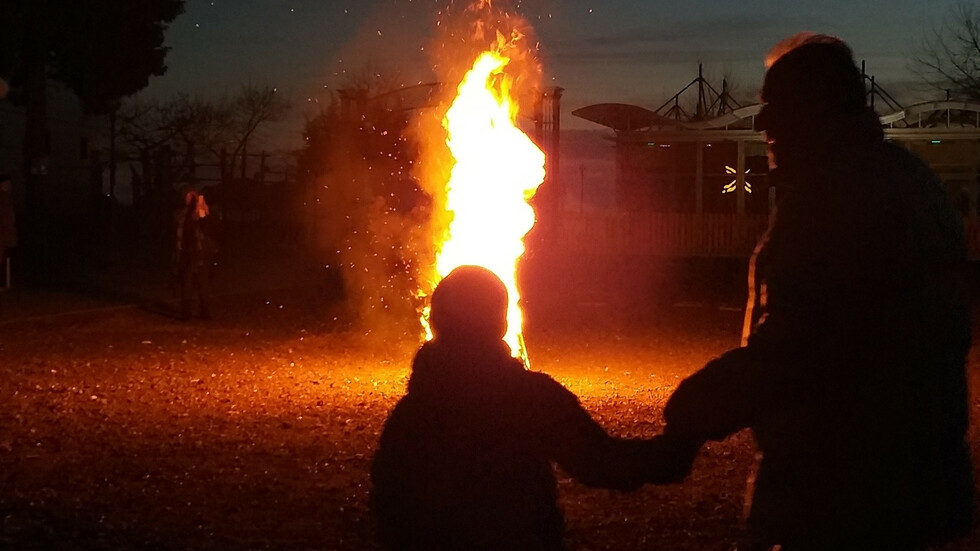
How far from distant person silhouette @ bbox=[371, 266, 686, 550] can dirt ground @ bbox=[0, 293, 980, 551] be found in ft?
9.21

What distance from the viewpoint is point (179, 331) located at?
603 inches

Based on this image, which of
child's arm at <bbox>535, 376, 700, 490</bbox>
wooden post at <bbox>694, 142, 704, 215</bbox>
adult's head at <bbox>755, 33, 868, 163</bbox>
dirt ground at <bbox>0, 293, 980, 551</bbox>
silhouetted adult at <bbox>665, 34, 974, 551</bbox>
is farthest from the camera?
wooden post at <bbox>694, 142, 704, 215</bbox>

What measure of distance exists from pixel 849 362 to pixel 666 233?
30.1m

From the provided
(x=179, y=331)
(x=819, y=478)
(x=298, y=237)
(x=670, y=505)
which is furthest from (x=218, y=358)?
(x=298, y=237)

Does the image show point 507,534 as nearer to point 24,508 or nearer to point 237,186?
point 24,508

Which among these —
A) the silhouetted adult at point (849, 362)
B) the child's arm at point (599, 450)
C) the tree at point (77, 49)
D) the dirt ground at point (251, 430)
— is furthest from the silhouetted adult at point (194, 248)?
the silhouetted adult at point (849, 362)

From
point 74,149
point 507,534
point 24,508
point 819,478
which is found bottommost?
point 24,508

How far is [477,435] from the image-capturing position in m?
3.02

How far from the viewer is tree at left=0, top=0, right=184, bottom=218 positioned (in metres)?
30.0

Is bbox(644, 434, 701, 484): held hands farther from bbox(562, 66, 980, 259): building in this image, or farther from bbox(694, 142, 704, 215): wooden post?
bbox(694, 142, 704, 215): wooden post

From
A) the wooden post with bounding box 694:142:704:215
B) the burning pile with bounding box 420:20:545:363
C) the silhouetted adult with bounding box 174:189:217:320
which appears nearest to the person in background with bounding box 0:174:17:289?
the silhouetted adult with bounding box 174:189:217:320

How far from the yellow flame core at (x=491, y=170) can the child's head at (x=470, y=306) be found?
686cm

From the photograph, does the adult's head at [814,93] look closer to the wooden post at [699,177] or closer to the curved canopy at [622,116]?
the curved canopy at [622,116]

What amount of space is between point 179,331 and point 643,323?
6607 millimetres
